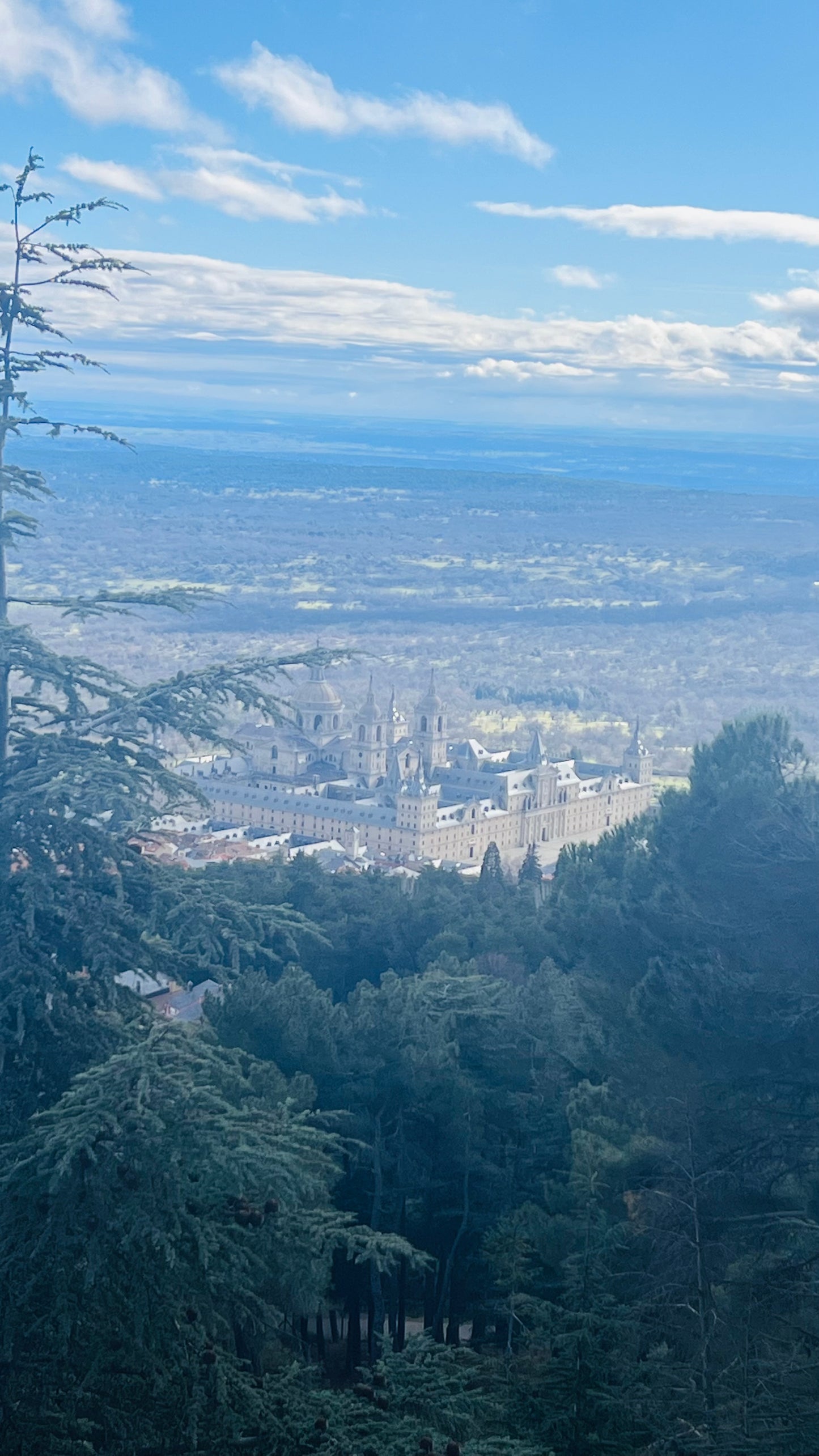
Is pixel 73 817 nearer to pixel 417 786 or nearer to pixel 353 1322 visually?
pixel 353 1322

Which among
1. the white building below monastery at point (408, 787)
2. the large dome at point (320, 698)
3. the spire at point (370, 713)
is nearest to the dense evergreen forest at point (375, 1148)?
the white building below monastery at point (408, 787)

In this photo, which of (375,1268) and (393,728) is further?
(393,728)

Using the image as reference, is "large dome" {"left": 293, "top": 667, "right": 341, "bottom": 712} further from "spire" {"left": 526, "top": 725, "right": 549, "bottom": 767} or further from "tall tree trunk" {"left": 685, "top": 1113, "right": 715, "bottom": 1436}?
"tall tree trunk" {"left": 685, "top": 1113, "right": 715, "bottom": 1436}

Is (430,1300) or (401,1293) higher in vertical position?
(401,1293)

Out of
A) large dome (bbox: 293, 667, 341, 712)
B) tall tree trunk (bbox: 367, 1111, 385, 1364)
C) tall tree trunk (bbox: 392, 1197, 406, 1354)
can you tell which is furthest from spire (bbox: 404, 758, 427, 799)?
tall tree trunk (bbox: 392, 1197, 406, 1354)

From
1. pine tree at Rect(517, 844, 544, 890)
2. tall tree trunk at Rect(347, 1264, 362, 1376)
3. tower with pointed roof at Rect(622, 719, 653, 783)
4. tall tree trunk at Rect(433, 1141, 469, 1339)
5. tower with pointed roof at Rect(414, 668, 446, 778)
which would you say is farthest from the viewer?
tower with pointed roof at Rect(622, 719, 653, 783)

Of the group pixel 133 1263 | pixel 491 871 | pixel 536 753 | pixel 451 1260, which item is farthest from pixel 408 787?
pixel 133 1263
